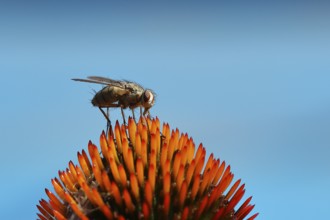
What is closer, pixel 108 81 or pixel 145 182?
pixel 145 182

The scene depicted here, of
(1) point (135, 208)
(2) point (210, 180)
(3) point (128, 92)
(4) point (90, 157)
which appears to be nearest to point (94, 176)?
(4) point (90, 157)

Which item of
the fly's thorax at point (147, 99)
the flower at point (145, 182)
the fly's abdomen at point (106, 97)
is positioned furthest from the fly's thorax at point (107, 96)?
the flower at point (145, 182)

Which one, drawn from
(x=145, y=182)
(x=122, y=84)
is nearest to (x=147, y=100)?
(x=122, y=84)

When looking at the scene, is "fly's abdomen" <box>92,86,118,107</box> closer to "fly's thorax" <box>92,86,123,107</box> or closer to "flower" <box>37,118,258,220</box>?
"fly's thorax" <box>92,86,123,107</box>

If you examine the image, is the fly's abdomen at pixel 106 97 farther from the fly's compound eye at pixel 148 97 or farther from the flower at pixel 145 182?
the flower at pixel 145 182

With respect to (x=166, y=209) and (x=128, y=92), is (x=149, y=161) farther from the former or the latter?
(x=128, y=92)

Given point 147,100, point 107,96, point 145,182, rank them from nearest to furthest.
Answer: point 145,182, point 147,100, point 107,96

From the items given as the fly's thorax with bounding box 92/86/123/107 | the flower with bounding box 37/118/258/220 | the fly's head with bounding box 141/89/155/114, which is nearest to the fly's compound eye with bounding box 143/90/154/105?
the fly's head with bounding box 141/89/155/114

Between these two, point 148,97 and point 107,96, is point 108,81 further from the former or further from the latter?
point 148,97
